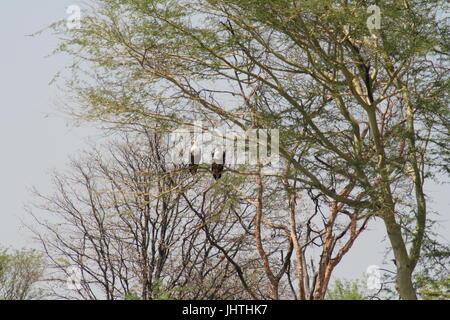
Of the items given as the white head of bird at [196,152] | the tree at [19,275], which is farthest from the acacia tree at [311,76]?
the tree at [19,275]

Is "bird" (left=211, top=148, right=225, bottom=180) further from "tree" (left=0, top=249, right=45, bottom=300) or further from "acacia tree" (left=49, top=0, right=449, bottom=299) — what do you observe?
"tree" (left=0, top=249, right=45, bottom=300)

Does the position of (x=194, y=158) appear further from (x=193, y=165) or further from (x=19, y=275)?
(x=19, y=275)

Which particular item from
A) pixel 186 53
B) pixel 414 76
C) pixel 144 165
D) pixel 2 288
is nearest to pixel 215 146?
pixel 186 53

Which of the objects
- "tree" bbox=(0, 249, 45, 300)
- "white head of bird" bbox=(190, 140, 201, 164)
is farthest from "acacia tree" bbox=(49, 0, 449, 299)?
"tree" bbox=(0, 249, 45, 300)

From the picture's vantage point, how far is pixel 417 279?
7.99 meters

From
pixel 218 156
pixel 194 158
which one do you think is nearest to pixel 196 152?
pixel 194 158

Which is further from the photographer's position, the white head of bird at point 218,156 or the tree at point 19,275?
the tree at point 19,275

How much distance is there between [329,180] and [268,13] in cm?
214

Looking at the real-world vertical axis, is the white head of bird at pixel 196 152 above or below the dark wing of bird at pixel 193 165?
above

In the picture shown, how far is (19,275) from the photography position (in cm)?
1430

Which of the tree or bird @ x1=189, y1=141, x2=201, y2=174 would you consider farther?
the tree

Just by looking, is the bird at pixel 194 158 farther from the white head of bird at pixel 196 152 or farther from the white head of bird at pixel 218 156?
the white head of bird at pixel 218 156

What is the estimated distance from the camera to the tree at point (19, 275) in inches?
548

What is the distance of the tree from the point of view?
45.6 feet
